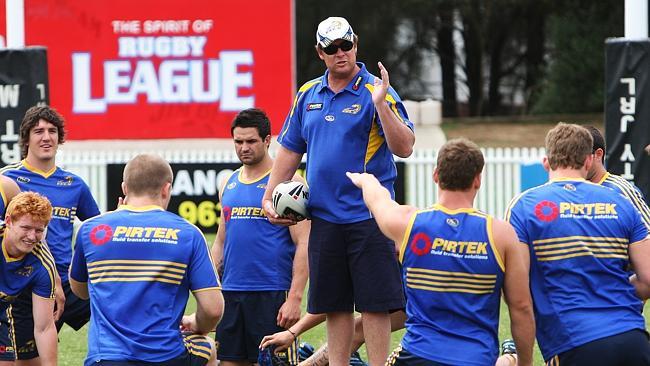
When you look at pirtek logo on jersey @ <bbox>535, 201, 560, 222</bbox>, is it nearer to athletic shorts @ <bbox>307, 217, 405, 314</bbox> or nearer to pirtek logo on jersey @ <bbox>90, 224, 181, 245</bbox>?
athletic shorts @ <bbox>307, 217, 405, 314</bbox>

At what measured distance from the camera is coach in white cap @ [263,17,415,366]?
21.8ft

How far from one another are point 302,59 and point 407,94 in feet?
14.8

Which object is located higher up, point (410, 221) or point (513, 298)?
point (410, 221)

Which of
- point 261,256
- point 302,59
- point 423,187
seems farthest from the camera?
point 302,59

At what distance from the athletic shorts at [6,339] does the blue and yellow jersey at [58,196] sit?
91cm

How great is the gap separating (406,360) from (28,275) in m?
2.42

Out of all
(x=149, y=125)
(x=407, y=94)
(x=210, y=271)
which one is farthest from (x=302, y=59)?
(x=210, y=271)

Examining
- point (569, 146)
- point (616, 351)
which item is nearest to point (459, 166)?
point (569, 146)

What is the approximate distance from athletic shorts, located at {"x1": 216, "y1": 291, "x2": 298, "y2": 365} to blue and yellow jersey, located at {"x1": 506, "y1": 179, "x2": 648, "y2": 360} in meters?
2.33

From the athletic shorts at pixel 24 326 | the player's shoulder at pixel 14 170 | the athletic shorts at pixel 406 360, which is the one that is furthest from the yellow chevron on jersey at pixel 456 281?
the player's shoulder at pixel 14 170

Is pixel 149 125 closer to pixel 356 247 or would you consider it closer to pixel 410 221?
pixel 356 247

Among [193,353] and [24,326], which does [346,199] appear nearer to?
[193,353]

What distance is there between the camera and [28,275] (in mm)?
6680

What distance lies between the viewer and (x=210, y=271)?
567 centimetres
